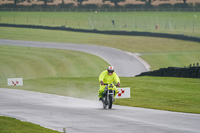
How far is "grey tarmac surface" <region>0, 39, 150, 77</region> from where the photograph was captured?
163 feet

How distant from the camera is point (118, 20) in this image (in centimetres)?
10012

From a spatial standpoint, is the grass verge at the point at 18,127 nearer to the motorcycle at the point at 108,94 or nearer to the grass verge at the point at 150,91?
the motorcycle at the point at 108,94

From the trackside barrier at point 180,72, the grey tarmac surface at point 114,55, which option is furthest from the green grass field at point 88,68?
the grey tarmac surface at point 114,55

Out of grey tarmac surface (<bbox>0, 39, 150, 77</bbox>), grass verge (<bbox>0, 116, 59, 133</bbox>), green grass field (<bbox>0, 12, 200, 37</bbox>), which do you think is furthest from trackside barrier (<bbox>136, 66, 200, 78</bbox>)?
green grass field (<bbox>0, 12, 200, 37</bbox>)

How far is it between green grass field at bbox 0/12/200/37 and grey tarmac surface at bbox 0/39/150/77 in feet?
75.6

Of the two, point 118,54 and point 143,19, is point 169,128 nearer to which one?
point 118,54

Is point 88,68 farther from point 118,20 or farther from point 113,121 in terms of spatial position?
point 118,20

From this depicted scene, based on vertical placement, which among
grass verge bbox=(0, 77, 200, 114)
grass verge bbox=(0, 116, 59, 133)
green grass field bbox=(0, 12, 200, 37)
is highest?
green grass field bbox=(0, 12, 200, 37)

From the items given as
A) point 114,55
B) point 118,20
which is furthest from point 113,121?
point 118,20

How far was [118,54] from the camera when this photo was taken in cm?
5847

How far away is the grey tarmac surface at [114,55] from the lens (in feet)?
163

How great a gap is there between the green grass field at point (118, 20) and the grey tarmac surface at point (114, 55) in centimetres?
2306

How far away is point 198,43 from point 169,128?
54.3 m

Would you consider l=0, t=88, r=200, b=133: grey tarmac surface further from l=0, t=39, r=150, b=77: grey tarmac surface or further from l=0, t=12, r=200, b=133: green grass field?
l=0, t=39, r=150, b=77: grey tarmac surface
